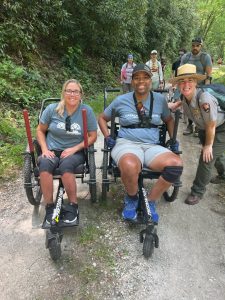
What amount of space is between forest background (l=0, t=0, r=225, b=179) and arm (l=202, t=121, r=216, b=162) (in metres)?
3.01

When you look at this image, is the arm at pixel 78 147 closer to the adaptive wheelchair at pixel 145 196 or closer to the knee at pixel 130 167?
the adaptive wheelchair at pixel 145 196

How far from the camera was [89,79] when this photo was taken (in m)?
11.2

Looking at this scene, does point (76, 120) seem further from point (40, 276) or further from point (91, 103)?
point (91, 103)

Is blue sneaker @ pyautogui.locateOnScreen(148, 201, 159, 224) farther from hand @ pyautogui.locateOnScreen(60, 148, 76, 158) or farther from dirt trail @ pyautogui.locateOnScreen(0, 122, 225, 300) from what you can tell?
hand @ pyautogui.locateOnScreen(60, 148, 76, 158)

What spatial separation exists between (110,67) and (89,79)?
115 inches

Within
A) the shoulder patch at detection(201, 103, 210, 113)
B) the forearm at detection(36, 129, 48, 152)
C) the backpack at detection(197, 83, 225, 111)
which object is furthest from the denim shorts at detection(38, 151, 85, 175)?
the backpack at detection(197, 83, 225, 111)

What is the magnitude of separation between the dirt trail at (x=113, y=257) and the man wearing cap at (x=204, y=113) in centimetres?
73

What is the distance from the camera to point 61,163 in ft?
11.6

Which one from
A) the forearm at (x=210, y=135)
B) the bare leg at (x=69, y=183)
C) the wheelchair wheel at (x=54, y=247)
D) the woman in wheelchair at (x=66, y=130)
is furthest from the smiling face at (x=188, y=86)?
the wheelchair wheel at (x=54, y=247)

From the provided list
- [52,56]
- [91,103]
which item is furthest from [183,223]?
[52,56]

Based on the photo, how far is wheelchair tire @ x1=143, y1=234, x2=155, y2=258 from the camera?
3135 mm

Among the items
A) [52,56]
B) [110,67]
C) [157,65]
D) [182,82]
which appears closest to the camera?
[182,82]

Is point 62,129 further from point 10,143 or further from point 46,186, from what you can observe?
point 10,143

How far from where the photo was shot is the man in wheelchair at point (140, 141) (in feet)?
11.1
